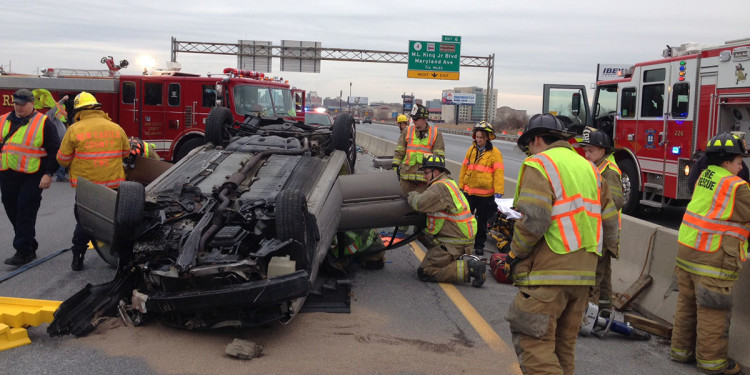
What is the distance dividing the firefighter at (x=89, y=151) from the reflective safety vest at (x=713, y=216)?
18.1 feet

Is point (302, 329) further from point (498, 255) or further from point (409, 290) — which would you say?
point (498, 255)

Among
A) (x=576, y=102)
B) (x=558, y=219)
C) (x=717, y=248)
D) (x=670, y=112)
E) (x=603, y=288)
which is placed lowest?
(x=603, y=288)

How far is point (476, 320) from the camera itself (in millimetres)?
5742

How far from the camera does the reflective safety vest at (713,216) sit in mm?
4840

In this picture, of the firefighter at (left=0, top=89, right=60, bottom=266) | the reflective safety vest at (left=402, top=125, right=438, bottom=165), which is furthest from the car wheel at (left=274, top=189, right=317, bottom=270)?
the reflective safety vest at (left=402, top=125, right=438, bottom=165)

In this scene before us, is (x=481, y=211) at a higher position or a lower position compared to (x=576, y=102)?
lower

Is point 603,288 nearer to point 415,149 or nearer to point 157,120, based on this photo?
point 415,149

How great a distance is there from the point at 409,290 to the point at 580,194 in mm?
3213

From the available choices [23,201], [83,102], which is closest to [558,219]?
[83,102]

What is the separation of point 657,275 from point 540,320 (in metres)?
2.94

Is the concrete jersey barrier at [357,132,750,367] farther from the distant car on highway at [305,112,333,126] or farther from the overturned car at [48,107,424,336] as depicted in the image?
the distant car on highway at [305,112,333,126]

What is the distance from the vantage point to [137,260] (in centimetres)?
512

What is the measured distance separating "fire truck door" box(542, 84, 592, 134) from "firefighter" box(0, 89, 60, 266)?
9861 millimetres

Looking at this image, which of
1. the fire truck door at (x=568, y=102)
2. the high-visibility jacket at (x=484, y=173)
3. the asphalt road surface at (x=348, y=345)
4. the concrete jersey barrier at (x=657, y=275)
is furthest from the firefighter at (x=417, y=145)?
the fire truck door at (x=568, y=102)
